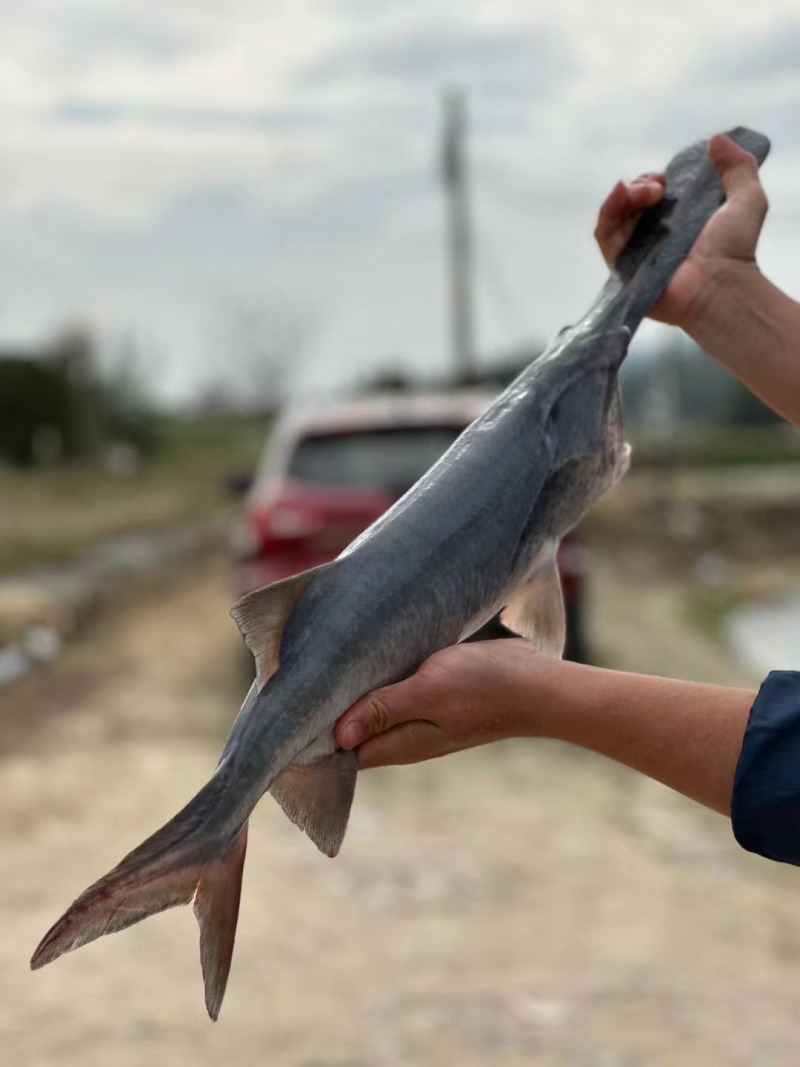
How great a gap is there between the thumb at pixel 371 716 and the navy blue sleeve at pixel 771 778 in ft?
1.35

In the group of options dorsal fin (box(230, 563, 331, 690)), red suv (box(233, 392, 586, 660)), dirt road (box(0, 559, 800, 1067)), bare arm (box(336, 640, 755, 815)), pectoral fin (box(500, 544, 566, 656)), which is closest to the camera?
dorsal fin (box(230, 563, 331, 690))

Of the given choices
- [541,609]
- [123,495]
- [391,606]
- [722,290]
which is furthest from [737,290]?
[123,495]

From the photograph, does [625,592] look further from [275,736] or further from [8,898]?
[275,736]

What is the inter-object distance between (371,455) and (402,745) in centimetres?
568

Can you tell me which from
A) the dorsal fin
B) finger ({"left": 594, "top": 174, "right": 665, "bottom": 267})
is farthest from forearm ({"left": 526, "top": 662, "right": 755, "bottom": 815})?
finger ({"left": 594, "top": 174, "right": 665, "bottom": 267})

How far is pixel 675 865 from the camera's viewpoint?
5.65m

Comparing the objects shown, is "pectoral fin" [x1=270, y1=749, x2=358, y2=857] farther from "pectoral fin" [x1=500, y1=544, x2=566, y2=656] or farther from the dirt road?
the dirt road

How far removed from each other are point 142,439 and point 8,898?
89.1ft

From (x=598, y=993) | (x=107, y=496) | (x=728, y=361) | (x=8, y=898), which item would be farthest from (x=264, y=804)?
(x=107, y=496)

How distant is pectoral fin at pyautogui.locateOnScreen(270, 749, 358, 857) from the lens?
1.66 meters

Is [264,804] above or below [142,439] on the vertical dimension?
above

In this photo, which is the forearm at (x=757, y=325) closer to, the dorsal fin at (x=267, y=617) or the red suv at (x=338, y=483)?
the dorsal fin at (x=267, y=617)

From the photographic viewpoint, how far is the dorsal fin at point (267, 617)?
1.63 meters

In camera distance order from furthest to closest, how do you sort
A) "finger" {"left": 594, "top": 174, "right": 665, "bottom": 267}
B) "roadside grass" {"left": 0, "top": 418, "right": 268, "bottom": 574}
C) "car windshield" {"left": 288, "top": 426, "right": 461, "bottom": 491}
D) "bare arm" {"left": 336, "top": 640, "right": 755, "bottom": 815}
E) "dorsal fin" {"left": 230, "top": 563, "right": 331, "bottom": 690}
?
"roadside grass" {"left": 0, "top": 418, "right": 268, "bottom": 574}
"car windshield" {"left": 288, "top": 426, "right": 461, "bottom": 491}
"finger" {"left": 594, "top": 174, "right": 665, "bottom": 267}
"bare arm" {"left": 336, "top": 640, "right": 755, "bottom": 815}
"dorsal fin" {"left": 230, "top": 563, "right": 331, "bottom": 690}
